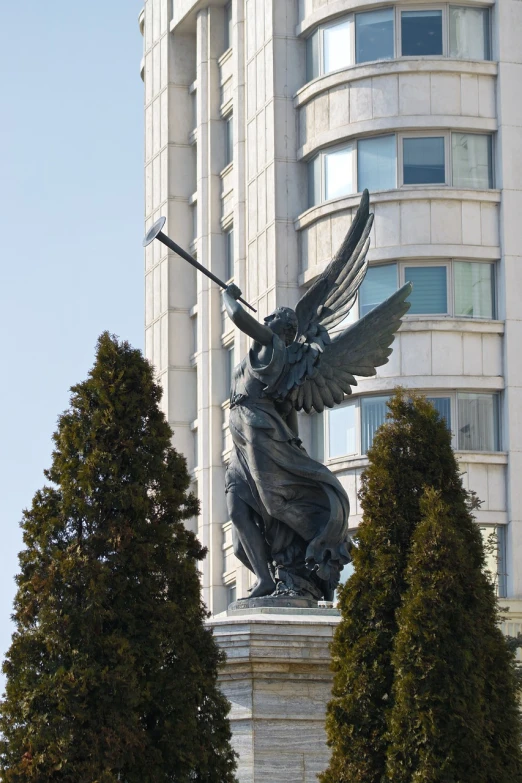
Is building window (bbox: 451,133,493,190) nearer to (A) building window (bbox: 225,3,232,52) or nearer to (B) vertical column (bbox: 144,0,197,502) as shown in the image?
(A) building window (bbox: 225,3,232,52)

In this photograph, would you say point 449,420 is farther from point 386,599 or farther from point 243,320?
point 386,599

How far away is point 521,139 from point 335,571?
25.3m

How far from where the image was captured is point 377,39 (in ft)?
141

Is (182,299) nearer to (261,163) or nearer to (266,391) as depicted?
(261,163)

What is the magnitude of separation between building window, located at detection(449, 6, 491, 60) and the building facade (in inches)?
1.6

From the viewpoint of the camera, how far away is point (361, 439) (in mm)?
41062

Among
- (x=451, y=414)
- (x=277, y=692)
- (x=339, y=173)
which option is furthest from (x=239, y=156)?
(x=277, y=692)

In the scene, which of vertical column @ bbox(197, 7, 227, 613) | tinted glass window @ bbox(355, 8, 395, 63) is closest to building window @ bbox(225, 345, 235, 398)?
vertical column @ bbox(197, 7, 227, 613)

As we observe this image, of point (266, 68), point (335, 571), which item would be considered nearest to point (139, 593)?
point (335, 571)

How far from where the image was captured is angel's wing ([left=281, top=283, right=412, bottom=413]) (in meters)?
19.3

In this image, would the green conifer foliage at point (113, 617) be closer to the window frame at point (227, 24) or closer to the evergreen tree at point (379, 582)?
the evergreen tree at point (379, 582)

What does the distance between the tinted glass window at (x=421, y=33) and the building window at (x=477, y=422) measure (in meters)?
7.76

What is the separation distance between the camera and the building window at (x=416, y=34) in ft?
141

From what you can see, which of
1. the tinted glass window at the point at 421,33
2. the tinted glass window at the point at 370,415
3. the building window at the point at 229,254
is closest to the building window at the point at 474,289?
the tinted glass window at the point at 370,415
